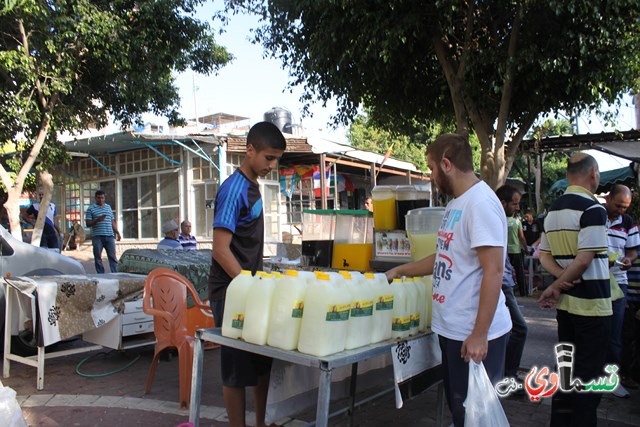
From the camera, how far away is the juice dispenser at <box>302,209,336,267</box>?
4.52 m

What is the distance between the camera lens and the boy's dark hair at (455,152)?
2.32 m

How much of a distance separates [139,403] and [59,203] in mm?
17979

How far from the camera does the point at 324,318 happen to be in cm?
218

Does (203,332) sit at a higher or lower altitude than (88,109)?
lower

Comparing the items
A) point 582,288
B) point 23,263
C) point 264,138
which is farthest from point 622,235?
point 23,263

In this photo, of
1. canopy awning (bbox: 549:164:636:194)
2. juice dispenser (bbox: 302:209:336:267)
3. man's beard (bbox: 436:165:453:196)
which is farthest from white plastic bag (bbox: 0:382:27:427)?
canopy awning (bbox: 549:164:636:194)

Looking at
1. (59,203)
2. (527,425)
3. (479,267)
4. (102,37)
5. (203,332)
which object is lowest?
(527,425)

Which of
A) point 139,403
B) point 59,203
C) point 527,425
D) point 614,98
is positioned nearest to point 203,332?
point 139,403

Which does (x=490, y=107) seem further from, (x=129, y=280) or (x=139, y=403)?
(x=139, y=403)

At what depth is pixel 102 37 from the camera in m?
9.34

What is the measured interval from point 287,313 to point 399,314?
68cm

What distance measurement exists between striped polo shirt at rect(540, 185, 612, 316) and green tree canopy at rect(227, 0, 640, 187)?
3918 mm

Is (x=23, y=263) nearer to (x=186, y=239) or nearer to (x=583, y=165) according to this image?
(x=186, y=239)

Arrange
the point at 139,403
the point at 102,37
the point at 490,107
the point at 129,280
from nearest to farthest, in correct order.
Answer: the point at 139,403, the point at 129,280, the point at 490,107, the point at 102,37
